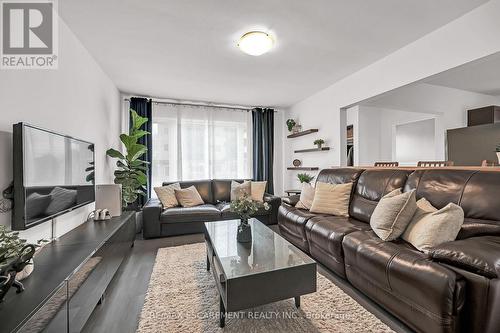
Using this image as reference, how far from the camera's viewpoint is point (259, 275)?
145 centimetres

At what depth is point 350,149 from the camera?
5016mm

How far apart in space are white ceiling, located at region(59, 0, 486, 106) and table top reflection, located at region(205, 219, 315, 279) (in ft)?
6.85

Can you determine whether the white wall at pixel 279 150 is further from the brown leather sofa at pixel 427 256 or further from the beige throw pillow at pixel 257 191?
the brown leather sofa at pixel 427 256

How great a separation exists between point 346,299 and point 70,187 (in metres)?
2.61

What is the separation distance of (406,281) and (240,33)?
258cm

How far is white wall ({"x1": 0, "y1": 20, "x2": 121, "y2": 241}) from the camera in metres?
1.53

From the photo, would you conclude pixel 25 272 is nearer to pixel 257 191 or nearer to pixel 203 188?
pixel 203 188

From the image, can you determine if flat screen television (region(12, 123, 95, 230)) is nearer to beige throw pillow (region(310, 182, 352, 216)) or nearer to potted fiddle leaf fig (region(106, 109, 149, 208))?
potted fiddle leaf fig (region(106, 109, 149, 208))

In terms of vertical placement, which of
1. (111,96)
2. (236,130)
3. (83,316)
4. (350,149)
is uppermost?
(111,96)

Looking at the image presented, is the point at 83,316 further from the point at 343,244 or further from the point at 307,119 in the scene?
the point at 307,119

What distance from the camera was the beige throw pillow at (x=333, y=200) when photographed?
282 cm

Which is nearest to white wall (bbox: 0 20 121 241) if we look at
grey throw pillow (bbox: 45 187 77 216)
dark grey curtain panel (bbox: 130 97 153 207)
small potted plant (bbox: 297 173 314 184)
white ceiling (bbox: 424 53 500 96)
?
grey throw pillow (bbox: 45 187 77 216)

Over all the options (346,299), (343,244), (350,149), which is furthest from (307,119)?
(346,299)

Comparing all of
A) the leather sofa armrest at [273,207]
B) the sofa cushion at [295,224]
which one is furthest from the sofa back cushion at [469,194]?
the leather sofa armrest at [273,207]
